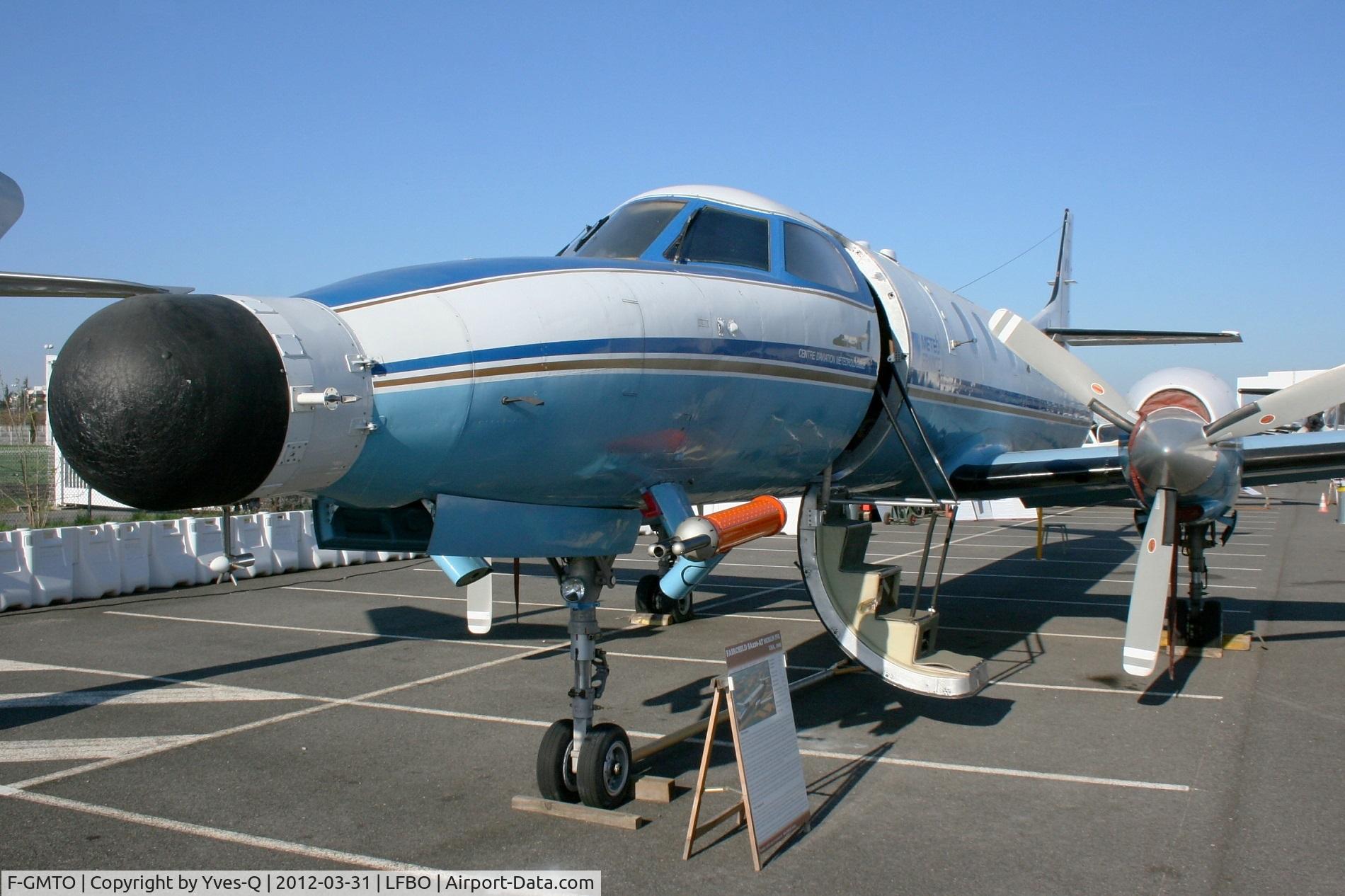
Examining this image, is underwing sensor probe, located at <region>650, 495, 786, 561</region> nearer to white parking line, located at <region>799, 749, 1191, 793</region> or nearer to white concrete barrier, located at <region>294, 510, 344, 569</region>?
white parking line, located at <region>799, 749, 1191, 793</region>

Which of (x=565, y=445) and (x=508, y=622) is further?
(x=508, y=622)

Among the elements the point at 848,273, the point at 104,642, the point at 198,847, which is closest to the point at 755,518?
the point at 848,273

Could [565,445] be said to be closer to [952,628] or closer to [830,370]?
[830,370]

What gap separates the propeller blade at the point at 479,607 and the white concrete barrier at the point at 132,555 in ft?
32.4

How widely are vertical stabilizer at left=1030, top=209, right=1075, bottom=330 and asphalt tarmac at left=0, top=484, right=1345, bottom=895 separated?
9621 millimetres

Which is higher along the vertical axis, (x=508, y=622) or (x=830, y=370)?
(x=830, y=370)

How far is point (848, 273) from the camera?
7.38 metres

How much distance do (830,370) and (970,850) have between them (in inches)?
119

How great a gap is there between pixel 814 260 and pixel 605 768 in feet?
12.0

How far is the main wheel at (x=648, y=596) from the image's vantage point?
514 inches

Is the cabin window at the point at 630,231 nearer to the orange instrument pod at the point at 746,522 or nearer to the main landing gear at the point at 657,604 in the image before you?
the orange instrument pod at the point at 746,522

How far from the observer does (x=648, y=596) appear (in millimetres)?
13195

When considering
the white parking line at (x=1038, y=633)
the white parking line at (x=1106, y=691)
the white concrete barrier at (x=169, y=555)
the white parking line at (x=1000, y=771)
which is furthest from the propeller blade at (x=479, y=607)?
the white concrete barrier at (x=169, y=555)

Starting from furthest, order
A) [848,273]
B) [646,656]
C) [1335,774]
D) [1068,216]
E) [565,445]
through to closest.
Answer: [1068,216] → [646,656] → [848,273] → [1335,774] → [565,445]
